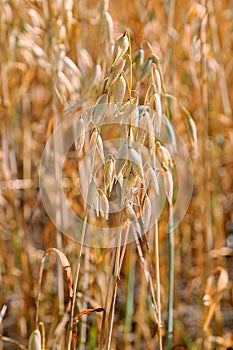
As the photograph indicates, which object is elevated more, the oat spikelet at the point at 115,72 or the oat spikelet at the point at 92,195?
the oat spikelet at the point at 115,72

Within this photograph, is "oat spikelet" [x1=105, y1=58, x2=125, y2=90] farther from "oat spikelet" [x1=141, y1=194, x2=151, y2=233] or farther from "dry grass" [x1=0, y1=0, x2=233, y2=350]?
"oat spikelet" [x1=141, y1=194, x2=151, y2=233]

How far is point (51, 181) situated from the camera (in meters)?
1.22

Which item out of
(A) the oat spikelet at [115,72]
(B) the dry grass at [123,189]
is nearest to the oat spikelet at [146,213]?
(B) the dry grass at [123,189]

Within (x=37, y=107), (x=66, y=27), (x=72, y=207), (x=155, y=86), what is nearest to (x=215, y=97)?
(x=37, y=107)

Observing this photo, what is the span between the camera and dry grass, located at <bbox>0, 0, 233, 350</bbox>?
60 cm

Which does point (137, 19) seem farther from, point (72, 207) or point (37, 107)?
point (72, 207)

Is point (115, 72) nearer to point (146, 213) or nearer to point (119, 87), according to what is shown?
point (119, 87)

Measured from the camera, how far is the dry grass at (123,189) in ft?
1.97

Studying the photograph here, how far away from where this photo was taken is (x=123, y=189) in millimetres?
564

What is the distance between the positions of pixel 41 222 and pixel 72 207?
1.85 feet

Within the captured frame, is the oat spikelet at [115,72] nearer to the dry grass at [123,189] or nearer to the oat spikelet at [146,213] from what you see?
the dry grass at [123,189]

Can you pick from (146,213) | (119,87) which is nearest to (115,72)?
(119,87)

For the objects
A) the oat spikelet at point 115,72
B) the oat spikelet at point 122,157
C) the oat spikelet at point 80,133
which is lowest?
the oat spikelet at point 122,157

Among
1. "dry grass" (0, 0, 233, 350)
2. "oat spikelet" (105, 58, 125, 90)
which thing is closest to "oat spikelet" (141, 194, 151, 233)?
"dry grass" (0, 0, 233, 350)
